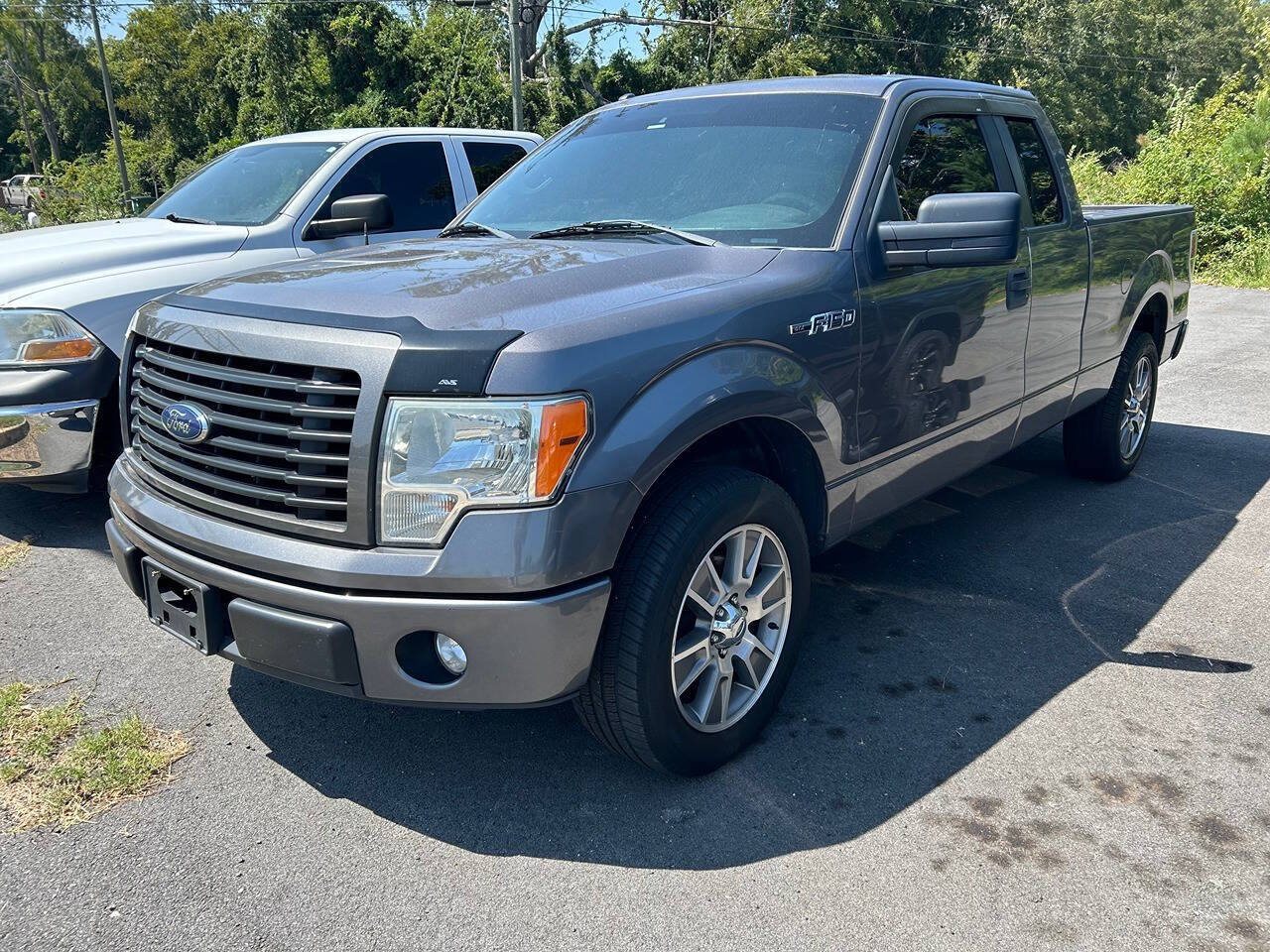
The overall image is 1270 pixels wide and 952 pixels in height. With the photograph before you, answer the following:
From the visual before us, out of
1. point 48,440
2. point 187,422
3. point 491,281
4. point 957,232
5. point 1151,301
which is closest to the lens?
point 187,422

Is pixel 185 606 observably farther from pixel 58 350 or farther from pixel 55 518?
pixel 55 518

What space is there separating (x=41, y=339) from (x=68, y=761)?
7.54 feet

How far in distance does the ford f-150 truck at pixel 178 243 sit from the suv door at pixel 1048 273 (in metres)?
3.09

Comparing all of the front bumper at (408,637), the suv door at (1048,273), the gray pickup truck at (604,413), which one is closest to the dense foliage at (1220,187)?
the suv door at (1048,273)

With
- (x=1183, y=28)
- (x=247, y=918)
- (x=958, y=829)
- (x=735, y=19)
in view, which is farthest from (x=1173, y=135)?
(x=1183, y=28)

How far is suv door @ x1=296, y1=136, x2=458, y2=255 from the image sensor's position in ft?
19.1

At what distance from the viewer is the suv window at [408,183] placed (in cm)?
595

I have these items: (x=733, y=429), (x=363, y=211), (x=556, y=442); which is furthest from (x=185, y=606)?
(x=363, y=211)

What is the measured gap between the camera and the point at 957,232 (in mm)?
3086

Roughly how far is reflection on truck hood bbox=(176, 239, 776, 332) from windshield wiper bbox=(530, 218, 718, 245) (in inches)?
3.0

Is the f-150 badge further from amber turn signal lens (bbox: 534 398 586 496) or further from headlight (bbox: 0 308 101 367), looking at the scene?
headlight (bbox: 0 308 101 367)

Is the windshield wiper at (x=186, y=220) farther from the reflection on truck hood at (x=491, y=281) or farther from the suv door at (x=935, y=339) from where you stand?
the suv door at (x=935, y=339)

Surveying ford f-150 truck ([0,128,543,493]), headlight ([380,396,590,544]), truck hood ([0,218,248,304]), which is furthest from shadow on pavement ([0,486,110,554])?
headlight ([380,396,590,544])

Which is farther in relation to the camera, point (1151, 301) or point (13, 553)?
point (1151, 301)
